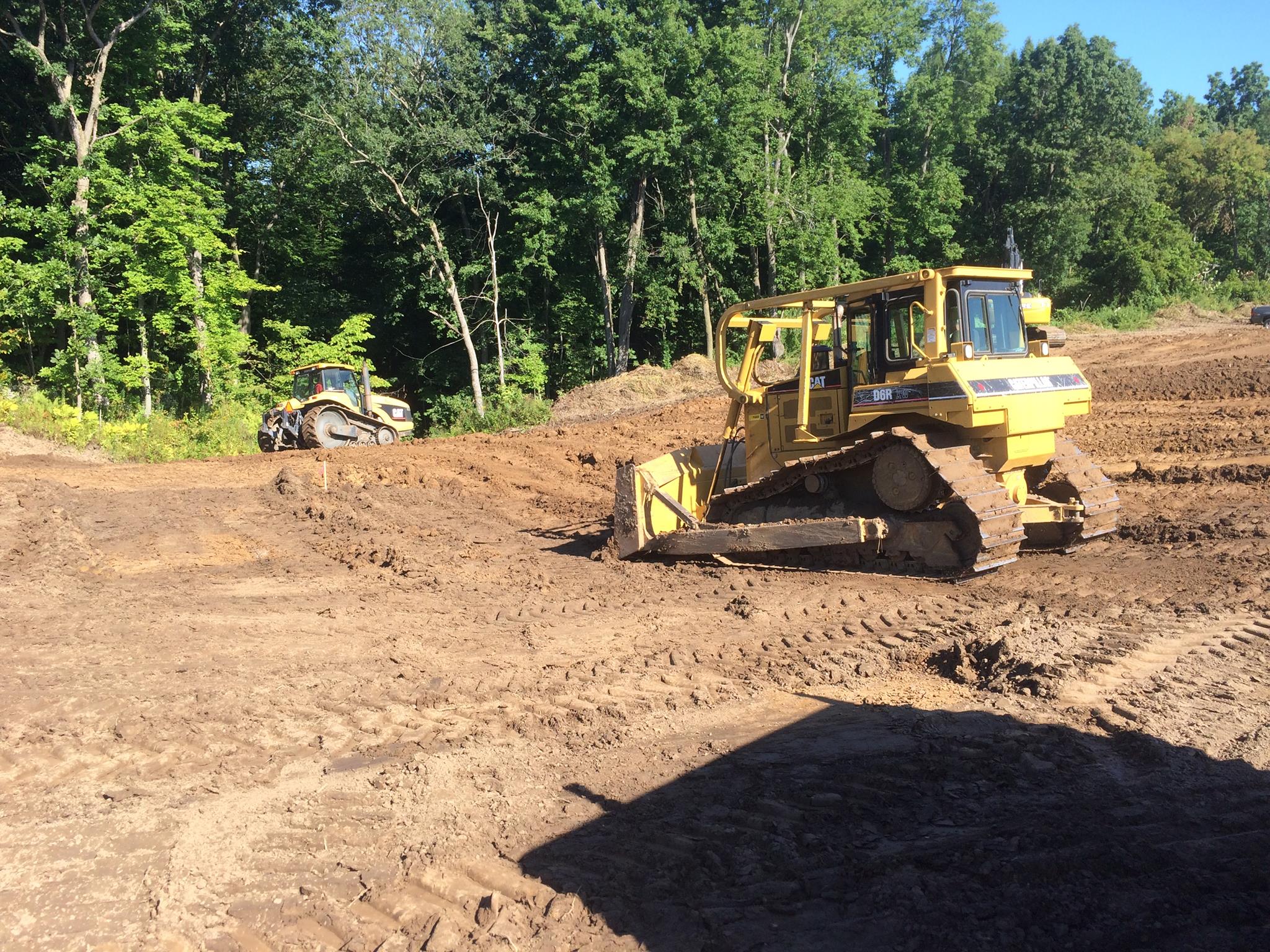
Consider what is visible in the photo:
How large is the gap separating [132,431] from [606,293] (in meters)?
14.8

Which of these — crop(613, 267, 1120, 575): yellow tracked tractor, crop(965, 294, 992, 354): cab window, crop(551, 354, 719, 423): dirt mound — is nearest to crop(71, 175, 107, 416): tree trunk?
crop(551, 354, 719, 423): dirt mound

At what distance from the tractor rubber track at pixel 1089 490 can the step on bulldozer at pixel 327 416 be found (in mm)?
15077

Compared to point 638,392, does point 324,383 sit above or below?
above

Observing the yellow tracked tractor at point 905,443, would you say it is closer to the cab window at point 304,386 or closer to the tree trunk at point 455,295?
the cab window at point 304,386

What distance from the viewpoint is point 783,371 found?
1616 cm

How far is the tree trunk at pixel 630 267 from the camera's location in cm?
2970

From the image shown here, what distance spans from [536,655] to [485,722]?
4.27ft

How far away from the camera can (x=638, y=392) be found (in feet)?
80.0

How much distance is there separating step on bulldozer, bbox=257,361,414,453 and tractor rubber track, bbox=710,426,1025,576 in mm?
14179

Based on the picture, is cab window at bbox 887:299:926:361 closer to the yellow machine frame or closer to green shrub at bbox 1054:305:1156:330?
the yellow machine frame

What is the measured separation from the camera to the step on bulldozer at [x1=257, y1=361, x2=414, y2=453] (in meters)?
20.9

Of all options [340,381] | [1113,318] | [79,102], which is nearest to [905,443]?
[340,381]

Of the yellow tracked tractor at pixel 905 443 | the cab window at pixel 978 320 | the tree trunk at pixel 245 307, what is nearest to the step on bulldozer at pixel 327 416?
the tree trunk at pixel 245 307

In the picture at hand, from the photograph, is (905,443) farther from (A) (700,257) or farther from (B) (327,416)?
(A) (700,257)
